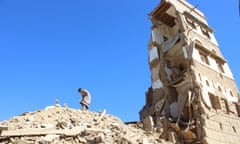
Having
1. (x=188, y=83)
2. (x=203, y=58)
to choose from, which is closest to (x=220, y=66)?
A: (x=203, y=58)

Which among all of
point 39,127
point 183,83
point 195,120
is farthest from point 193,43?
point 39,127

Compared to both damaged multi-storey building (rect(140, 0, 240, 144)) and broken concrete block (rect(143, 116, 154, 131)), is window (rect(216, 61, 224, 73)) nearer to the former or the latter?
damaged multi-storey building (rect(140, 0, 240, 144))

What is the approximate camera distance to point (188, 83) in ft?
69.0

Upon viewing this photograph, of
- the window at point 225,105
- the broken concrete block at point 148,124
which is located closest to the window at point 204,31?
the window at point 225,105

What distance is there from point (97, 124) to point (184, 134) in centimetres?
790

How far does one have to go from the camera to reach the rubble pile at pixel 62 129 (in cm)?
1046

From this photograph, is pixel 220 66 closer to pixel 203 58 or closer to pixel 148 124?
pixel 203 58

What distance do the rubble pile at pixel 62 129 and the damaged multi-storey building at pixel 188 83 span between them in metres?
5.08

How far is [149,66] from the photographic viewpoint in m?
25.7

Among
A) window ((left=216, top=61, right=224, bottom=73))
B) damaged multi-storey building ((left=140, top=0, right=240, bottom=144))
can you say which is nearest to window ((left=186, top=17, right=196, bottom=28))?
damaged multi-storey building ((left=140, top=0, right=240, bottom=144))

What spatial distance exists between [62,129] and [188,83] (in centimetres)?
1270

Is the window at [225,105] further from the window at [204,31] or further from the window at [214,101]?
the window at [204,31]

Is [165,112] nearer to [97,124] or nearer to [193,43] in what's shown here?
[193,43]

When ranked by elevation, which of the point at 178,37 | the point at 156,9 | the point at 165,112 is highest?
the point at 156,9
